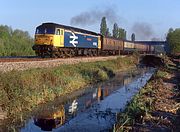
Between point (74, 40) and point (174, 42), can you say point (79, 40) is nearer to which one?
point (74, 40)

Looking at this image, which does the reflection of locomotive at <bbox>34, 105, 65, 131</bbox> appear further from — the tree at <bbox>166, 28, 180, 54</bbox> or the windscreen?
the tree at <bbox>166, 28, 180, 54</bbox>

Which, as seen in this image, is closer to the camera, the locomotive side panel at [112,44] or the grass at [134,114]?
the grass at [134,114]

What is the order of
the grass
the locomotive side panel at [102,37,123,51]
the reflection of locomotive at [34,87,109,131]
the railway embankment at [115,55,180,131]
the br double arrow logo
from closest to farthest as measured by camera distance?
the railway embankment at [115,55,180,131], the grass, the reflection of locomotive at [34,87,109,131], the br double arrow logo, the locomotive side panel at [102,37,123,51]

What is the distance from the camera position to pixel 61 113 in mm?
17766

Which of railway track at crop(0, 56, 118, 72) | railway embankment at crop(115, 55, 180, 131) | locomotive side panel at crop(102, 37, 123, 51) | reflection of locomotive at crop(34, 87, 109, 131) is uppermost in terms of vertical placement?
locomotive side panel at crop(102, 37, 123, 51)

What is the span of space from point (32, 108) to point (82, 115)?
2476 millimetres

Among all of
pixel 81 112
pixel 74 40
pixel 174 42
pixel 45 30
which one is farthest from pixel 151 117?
pixel 174 42

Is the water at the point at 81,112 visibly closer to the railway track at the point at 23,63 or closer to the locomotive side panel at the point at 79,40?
the railway track at the point at 23,63

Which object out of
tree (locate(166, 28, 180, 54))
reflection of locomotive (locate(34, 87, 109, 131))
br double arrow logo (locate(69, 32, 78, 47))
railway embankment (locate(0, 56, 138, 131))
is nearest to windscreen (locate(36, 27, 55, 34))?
br double arrow logo (locate(69, 32, 78, 47))

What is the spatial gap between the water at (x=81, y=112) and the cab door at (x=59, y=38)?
897 cm

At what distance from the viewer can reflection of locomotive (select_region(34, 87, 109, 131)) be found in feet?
50.3

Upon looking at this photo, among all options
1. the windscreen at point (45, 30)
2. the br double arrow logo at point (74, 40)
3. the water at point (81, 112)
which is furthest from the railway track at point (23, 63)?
the br double arrow logo at point (74, 40)

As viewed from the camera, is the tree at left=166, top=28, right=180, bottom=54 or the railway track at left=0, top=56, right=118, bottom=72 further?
the tree at left=166, top=28, right=180, bottom=54

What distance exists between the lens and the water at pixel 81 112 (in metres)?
14.8
